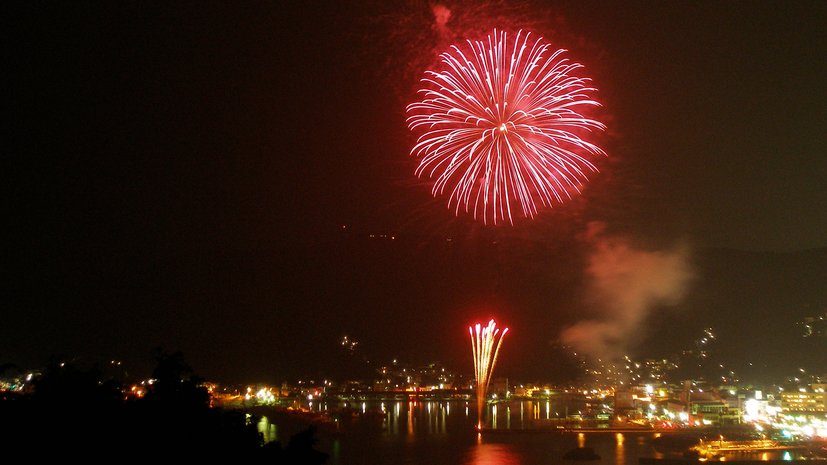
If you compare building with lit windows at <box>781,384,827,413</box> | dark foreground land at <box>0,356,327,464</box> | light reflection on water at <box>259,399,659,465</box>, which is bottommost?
light reflection on water at <box>259,399,659,465</box>

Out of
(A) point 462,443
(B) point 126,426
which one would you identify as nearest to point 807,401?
(A) point 462,443

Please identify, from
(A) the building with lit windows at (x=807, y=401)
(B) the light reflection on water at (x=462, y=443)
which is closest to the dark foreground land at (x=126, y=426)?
(B) the light reflection on water at (x=462, y=443)

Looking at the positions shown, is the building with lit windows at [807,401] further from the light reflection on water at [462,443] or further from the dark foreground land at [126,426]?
the dark foreground land at [126,426]

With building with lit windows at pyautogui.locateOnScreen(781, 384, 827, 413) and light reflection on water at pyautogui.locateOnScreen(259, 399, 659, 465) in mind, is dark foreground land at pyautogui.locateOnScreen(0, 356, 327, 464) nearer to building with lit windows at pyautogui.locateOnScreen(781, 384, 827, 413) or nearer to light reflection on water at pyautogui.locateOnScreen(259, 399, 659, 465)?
light reflection on water at pyautogui.locateOnScreen(259, 399, 659, 465)

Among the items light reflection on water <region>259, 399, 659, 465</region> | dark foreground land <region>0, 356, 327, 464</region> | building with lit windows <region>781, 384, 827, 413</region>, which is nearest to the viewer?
dark foreground land <region>0, 356, 327, 464</region>

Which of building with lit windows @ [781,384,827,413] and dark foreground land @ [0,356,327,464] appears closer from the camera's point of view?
dark foreground land @ [0,356,327,464]

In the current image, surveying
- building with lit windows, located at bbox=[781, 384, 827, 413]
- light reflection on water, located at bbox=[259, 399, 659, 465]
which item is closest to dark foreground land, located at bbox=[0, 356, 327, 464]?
light reflection on water, located at bbox=[259, 399, 659, 465]

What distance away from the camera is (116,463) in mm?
3564

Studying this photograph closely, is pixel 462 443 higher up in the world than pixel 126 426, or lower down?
lower down

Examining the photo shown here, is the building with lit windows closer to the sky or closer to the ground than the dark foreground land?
closer to the ground

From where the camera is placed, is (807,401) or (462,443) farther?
(807,401)

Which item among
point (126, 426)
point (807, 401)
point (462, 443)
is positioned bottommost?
point (462, 443)

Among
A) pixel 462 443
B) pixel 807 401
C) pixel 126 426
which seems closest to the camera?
pixel 126 426

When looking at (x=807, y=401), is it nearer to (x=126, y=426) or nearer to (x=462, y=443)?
(x=462, y=443)
